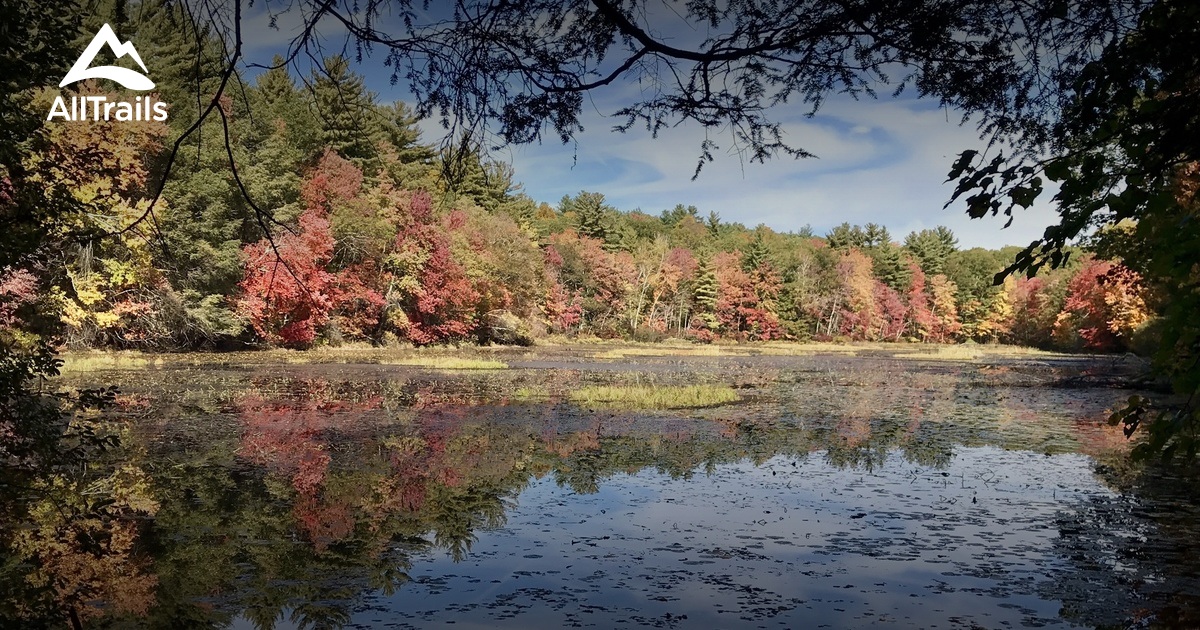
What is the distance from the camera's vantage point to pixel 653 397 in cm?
2189

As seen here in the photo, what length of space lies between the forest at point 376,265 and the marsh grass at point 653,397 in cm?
894

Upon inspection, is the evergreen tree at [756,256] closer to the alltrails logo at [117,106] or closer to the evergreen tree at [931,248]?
the evergreen tree at [931,248]

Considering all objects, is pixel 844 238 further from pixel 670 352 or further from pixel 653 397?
pixel 653 397

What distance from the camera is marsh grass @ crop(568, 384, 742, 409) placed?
21.0 meters

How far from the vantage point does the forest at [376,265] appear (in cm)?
1123

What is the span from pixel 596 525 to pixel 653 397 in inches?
499

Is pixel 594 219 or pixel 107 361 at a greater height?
pixel 594 219

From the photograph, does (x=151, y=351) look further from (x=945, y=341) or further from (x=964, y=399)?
(x=945, y=341)

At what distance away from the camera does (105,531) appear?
8219mm

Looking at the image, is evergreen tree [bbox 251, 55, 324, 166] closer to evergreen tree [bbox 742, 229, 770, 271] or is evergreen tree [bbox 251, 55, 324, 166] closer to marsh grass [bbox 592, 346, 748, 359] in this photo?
marsh grass [bbox 592, 346, 748, 359]

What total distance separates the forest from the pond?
2.62 m

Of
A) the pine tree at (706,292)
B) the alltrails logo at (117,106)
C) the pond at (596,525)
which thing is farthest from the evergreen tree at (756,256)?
the pond at (596,525)

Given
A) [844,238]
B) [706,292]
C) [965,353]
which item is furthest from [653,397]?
[844,238]

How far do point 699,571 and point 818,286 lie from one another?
242 feet
